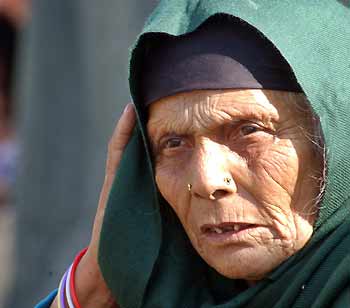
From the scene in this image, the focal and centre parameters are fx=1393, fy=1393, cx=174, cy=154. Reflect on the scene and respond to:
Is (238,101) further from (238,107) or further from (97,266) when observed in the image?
(97,266)

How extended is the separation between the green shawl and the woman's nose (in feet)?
0.91

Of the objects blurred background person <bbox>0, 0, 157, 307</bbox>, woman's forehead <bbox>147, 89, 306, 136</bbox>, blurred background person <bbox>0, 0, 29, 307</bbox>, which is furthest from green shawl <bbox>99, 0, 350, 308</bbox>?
blurred background person <bbox>0, 0, 29, 307</bbox>

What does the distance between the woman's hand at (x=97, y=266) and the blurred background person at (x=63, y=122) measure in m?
2.82

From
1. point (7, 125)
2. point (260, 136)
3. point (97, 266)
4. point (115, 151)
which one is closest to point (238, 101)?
point (260, 136)

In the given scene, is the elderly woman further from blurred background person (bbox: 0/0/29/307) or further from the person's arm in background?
blurred background person (bbox: 0/0/29/307)

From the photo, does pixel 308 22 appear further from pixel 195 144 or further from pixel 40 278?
pixel 40 278

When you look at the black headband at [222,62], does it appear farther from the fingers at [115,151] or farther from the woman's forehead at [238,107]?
the fingers at [115,151]

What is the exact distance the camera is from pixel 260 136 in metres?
3.99

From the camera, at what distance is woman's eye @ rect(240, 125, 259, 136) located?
3985mm

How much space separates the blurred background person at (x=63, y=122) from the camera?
7.46 meters

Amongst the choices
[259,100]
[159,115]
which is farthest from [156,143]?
[259,100]

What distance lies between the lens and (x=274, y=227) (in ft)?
13.1

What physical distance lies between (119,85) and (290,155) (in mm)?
3468

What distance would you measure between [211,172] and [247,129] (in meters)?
0.17
